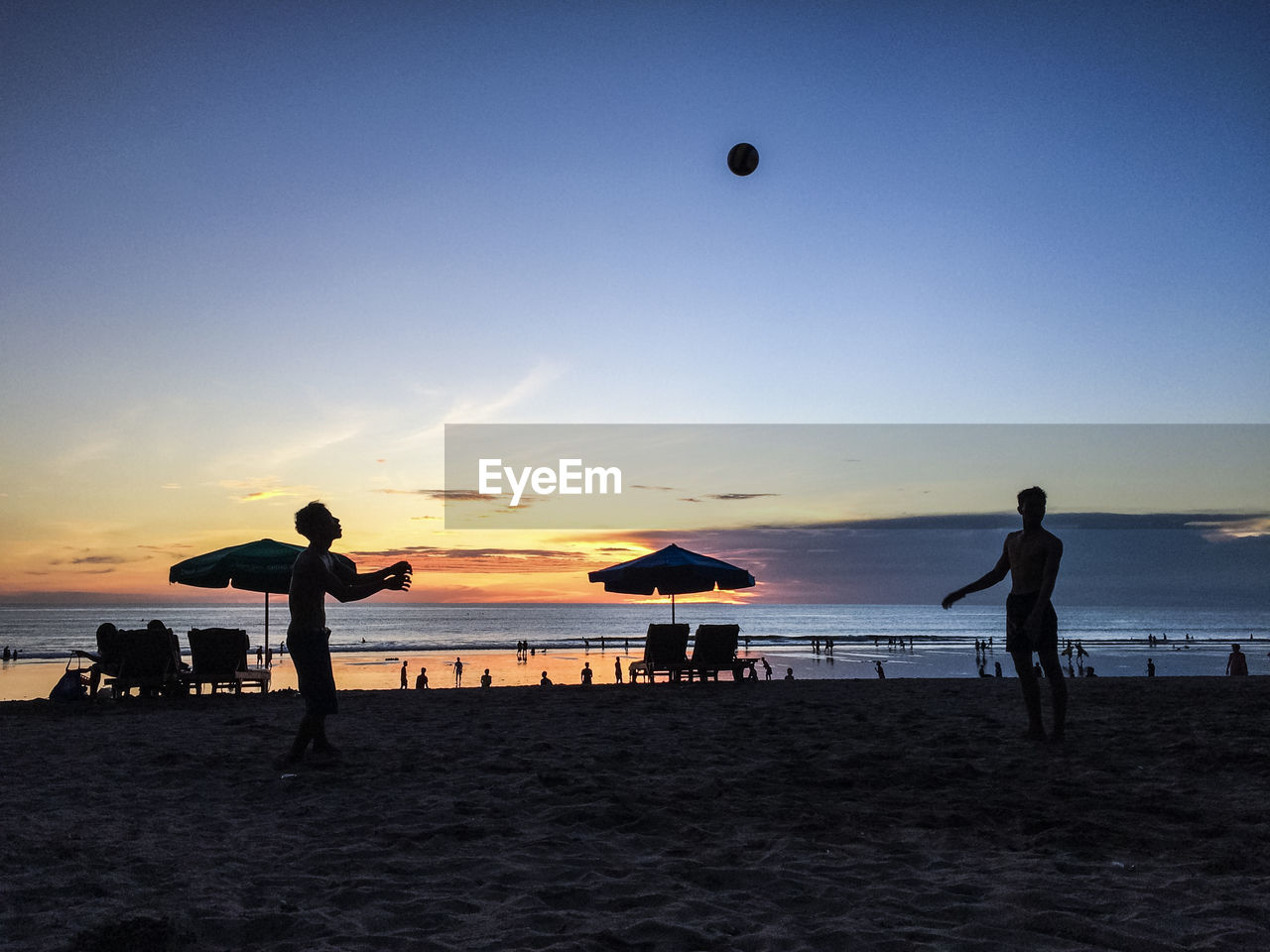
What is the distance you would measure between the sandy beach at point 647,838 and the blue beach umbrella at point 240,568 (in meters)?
3.70

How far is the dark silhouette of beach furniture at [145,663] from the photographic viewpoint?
1096 cm

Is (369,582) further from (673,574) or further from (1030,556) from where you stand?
(673,574)

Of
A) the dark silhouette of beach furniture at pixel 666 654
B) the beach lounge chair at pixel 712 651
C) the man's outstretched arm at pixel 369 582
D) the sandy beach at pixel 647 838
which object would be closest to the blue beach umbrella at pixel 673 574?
the dark silhouette of beach furniture at pixel 666 654

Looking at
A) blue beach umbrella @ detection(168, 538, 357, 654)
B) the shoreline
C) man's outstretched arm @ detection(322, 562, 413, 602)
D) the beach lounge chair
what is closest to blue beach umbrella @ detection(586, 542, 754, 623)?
the beach lounge chair

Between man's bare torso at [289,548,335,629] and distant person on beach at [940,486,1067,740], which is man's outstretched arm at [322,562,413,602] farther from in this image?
distant person on beach at [940,486,1067,740]

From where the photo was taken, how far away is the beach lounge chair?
13.4 meters

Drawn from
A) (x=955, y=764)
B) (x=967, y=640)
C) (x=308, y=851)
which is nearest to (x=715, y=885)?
(x=308, y=851)

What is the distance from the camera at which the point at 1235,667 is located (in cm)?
1936

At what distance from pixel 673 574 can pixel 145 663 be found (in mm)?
7431

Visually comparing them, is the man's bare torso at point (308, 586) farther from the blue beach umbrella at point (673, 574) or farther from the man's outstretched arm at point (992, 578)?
the blue beach umbrella at point (673, 574)

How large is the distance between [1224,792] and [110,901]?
Result: 5441mm

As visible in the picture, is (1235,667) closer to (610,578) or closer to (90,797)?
(610,578)

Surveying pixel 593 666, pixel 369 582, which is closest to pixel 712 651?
pixel 369 582

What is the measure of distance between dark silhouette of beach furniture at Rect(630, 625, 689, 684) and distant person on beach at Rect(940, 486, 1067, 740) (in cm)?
753
